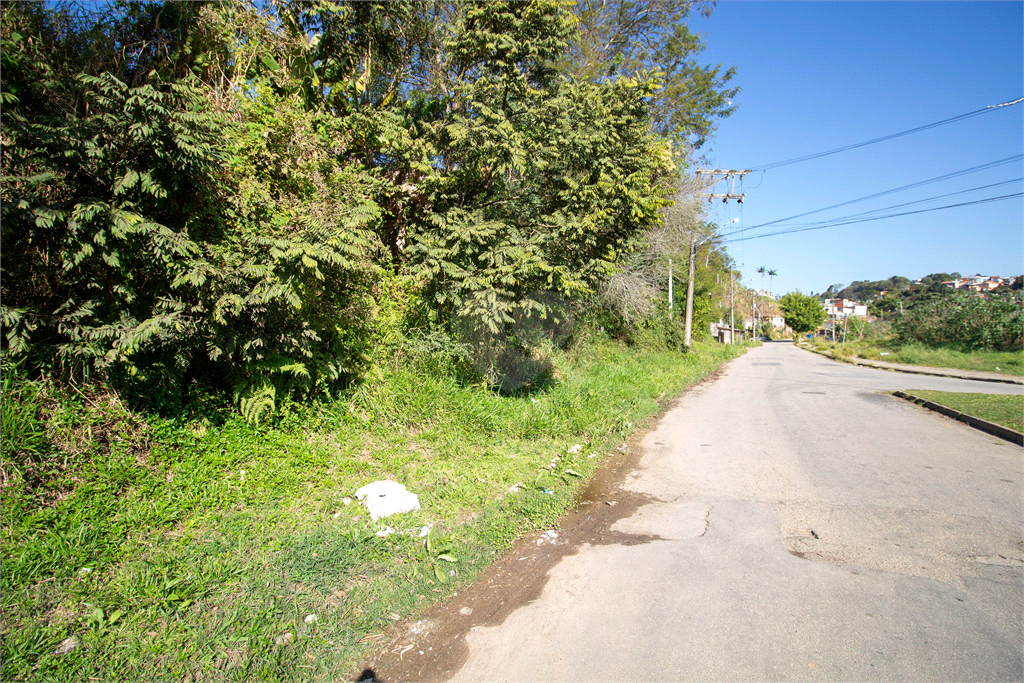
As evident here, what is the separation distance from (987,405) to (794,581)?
935 centimetres

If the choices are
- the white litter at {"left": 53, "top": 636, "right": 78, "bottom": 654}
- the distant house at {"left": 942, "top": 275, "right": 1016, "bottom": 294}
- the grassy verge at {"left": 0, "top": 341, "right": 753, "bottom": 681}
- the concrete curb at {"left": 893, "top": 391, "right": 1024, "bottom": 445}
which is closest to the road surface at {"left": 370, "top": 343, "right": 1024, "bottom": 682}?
the grassy verge at {"left": 0, "top": 341, "right": 753, "bottom": 681}

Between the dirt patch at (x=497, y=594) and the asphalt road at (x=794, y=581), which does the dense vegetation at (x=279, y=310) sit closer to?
the dirt patch at (x=497, y=594)

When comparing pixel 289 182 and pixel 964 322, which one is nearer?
pixel 289 182

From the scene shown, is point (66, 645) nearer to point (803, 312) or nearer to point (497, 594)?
point (497, 594)

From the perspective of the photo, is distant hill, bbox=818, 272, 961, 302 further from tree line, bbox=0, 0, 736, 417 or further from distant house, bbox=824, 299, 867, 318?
tree line, bbox=0, 0, 736, 417

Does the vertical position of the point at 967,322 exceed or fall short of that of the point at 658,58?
it falls short

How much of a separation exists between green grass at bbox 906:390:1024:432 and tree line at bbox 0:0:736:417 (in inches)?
260

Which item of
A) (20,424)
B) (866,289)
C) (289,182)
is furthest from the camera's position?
(866,289)

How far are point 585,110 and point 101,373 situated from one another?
7178 millimetres

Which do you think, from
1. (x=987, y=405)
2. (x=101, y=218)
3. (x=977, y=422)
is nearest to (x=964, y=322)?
(x=987, y=405)

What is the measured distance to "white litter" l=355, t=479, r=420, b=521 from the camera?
431 centimetres

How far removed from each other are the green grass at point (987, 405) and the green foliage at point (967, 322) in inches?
702

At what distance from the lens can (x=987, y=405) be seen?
9586mm

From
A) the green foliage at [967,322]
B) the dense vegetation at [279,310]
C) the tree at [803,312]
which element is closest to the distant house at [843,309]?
the tree at [803,312]
